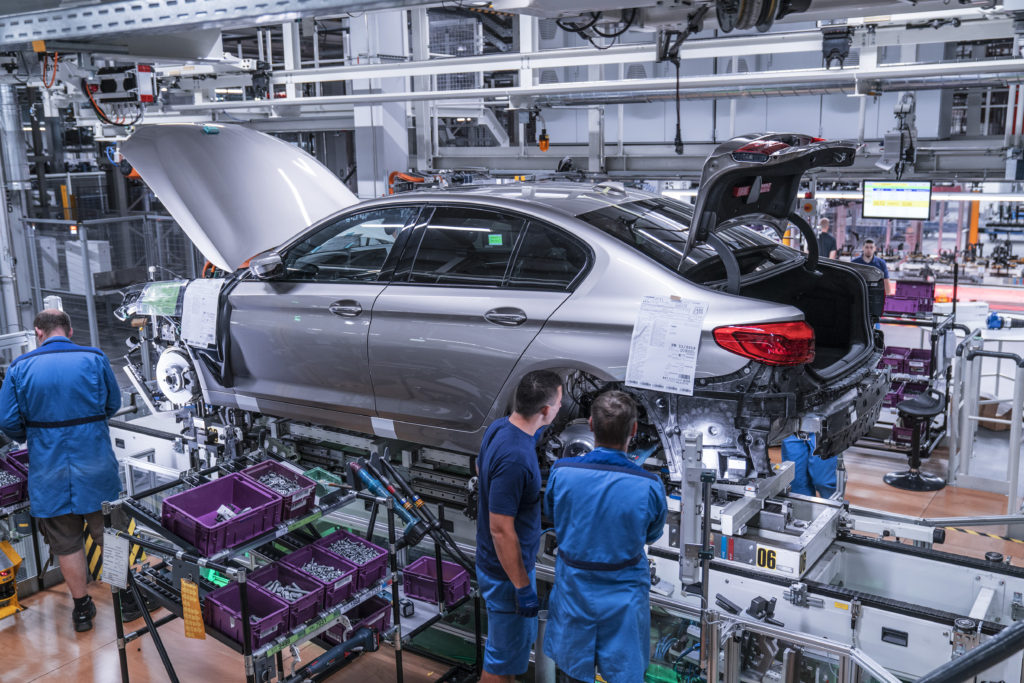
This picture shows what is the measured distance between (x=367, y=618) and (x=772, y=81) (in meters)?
3.95

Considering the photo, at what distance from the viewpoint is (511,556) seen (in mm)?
3238

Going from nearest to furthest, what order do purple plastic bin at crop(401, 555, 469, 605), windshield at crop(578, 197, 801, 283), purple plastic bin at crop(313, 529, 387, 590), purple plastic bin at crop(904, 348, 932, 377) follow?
purple plastic bin at crop(313, 529, 387, 590)
windshield at crop(578, 197, 801, 283)
purple plastic bin at crop(401, 555, 469, 605)
purple plastic bin at crop(904, 348, 932, 377)

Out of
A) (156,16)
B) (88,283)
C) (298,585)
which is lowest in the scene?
(298,585)

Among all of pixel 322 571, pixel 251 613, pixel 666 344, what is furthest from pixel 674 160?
pixel 251 613

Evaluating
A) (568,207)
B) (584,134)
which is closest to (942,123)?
(584,134)

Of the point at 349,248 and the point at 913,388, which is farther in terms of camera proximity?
the point at 913,388

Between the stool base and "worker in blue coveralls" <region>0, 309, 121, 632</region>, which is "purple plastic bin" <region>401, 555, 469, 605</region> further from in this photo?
the stool base

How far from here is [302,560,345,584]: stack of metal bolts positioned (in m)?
3.53

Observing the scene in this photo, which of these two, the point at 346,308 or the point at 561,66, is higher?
the point at 561,66

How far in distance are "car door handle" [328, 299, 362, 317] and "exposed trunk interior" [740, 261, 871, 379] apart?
184cm

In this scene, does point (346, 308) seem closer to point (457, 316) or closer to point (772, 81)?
point (457, 316)

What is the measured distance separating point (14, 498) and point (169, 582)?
5.49 feet

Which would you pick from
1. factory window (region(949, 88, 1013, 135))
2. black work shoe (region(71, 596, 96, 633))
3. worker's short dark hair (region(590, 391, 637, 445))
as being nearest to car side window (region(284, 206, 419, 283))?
worker's short dark hair (region(590, 391, 637, 445))

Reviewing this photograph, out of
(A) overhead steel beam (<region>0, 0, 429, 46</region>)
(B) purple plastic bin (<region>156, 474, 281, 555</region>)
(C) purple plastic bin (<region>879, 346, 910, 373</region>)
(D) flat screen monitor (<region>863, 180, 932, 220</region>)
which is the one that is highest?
(A) overhead steel beam (<region>0, 0, 429, 46</region>)
